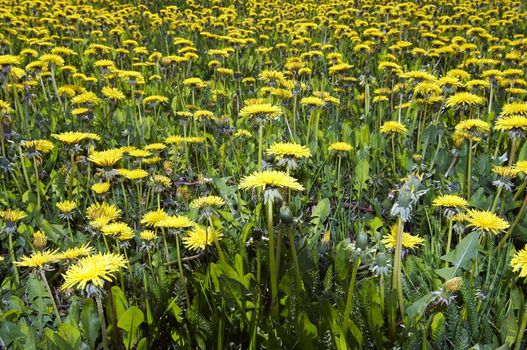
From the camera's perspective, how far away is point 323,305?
151 cm

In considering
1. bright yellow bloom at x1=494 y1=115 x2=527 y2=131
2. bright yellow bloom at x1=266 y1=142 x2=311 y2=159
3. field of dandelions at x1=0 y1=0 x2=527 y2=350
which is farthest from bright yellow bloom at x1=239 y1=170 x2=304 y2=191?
bright yellow bloom at x1=494 y1=115 x2=527 y2=131

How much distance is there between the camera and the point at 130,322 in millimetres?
1562

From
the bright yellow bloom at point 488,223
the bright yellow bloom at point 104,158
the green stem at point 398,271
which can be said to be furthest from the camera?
the bright yellow bloom at point 104,158

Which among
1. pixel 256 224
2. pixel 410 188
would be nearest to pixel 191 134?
pixel 256 224

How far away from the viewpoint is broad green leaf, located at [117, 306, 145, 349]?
1.54 metres

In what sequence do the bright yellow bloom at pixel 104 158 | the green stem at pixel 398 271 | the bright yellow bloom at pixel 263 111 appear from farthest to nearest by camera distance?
the bright yellow bloom at pixel 104 158 → the bright yellow bloom at pixel 263 111 → the green stem at pixel 398 271

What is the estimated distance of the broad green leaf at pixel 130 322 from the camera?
1544 mm

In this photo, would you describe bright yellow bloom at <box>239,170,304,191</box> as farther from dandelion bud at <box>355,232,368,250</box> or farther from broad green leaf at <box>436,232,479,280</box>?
broad green leaf at <box>436,232,479,280</box>

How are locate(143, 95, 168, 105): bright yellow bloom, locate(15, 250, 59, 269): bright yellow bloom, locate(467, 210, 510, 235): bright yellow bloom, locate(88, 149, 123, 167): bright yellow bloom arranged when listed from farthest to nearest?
locate(143, 95, 168, 105): bright yellow bloom, locate(88, 149, 123, 167): bright yellow bloom, locate(467, 210, 510, 235): bright yellow bloom, locate(15, 250, 59, 269): bright yellow bloom

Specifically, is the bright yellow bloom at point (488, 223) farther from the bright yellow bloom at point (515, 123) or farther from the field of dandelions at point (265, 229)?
the bright yellow bloom at point (515, 123)

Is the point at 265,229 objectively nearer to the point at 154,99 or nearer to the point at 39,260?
the point at 39,260

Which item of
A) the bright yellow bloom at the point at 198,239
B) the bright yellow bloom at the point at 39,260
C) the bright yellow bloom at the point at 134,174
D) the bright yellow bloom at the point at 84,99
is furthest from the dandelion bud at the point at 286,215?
the bright yellow bloom at the point at 84,99

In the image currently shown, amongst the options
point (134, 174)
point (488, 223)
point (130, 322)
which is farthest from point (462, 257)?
point (134, 174)

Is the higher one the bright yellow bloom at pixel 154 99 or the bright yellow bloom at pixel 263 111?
the bright yellow bloom at pixel 263 111
